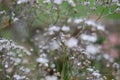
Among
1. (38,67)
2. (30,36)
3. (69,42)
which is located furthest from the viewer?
(30,36)

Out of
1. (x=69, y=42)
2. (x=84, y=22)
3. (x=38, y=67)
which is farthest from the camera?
(x=38, y=67)

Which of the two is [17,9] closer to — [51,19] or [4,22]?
[4,22]

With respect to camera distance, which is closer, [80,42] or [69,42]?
[69,42]

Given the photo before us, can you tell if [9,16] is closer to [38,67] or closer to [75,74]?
[38,67]

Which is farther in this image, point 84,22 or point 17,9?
point 17,9

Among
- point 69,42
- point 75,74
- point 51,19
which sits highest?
point 51,19

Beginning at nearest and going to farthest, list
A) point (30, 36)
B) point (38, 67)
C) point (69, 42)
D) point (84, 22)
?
point (69, 42)
point (84, 22)
point (38, 67)
point (30, 36)

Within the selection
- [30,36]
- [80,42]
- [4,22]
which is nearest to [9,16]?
[4,22]

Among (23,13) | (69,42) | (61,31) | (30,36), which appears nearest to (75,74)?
(69,42)

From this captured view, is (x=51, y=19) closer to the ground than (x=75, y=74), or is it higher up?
higher up

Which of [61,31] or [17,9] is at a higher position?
[17,9]
